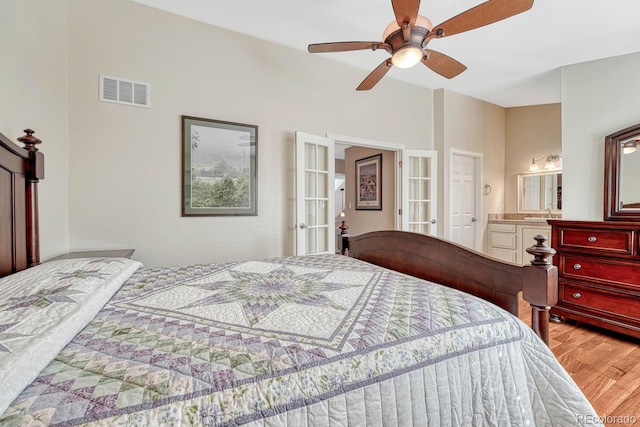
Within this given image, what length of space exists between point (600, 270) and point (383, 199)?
2805 mm

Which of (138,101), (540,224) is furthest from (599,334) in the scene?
(138,101)

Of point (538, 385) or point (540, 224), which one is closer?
point (538, 385)

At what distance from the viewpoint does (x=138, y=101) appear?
8.16 feet

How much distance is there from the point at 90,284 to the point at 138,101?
2013 mm

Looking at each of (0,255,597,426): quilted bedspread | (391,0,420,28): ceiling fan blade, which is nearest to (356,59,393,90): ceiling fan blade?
(391,0,420,28): ceiling fan blade

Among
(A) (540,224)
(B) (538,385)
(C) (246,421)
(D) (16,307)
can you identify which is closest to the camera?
(C) (246,421)

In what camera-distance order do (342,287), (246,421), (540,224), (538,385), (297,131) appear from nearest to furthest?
(246,421) → (538,385) → (342,287) → (297,131) → (540,224)

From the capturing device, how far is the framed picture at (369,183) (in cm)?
500

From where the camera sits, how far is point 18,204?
1520 mm

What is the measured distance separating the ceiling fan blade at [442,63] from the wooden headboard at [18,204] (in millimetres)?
2528

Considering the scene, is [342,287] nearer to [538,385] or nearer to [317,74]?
[538,385]

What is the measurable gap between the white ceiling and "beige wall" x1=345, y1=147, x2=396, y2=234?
160 cm

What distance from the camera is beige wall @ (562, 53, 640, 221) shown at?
283 centimetres

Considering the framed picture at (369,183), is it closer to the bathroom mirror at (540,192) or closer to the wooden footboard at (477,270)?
the bathroom mirror at (540,192)
